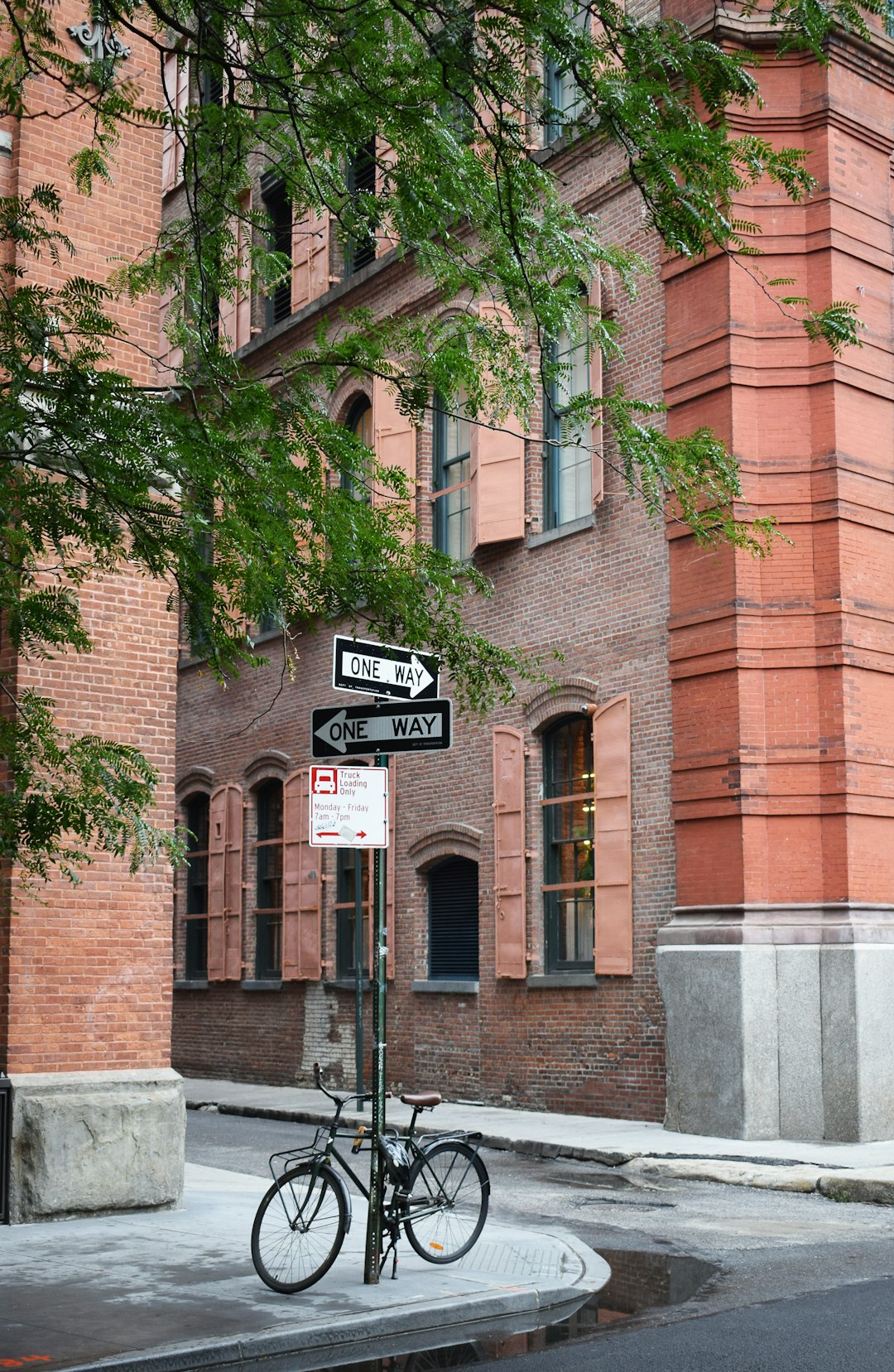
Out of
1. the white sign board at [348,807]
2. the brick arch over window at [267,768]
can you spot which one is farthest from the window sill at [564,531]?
the white sign board at [348,807]

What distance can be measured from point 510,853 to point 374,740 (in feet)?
33.3

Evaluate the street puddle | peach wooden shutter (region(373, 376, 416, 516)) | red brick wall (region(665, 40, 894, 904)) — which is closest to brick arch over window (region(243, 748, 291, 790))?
peach wooden shutter (region(373, 376, 416, 516))

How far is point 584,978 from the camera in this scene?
1695 cm

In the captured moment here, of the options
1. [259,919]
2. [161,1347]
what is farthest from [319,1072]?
[259,919]

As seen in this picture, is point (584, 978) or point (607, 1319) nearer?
point (607, 1319)

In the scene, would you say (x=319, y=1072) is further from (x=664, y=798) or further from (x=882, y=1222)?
(x=664, y=798)

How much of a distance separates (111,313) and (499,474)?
Result: 7.88 metres

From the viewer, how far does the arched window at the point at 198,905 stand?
25250mm

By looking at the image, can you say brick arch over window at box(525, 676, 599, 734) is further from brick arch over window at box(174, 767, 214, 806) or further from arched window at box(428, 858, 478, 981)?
brick arch over window at box(174, 767, 214, 806)

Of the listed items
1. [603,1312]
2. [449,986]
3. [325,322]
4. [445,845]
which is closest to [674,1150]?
[449,986]

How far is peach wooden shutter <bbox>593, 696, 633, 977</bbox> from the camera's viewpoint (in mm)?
16438

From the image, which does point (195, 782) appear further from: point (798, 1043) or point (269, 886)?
point (798, 1043)

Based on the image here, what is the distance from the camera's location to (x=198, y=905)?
83.9 feet

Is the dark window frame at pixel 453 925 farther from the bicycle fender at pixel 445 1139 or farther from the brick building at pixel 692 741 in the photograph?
the bicycle fender at pixel 445 1139
